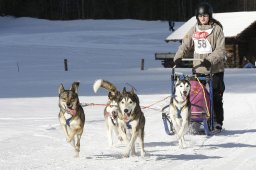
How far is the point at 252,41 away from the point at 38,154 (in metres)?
30.5

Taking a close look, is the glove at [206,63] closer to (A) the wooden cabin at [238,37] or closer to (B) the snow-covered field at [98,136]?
(B) the snow-covered field at [98,136]

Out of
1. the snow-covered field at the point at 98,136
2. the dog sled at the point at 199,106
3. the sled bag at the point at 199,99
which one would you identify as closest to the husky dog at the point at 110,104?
the snow-covered field at the point at 98,136

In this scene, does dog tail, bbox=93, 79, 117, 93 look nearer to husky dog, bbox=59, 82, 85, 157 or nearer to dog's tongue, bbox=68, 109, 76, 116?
husky dog, bbox=59, 82, 85, 157

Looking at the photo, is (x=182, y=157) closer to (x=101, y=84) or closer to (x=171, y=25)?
(x=101, y=84)

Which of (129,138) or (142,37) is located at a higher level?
(129,138)

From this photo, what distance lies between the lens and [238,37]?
3428cm

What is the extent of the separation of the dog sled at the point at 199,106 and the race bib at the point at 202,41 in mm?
381

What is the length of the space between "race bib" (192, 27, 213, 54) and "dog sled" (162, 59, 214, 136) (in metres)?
0.38

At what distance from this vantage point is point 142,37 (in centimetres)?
4912

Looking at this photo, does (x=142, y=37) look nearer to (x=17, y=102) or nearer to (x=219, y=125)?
(x=17, y=102)

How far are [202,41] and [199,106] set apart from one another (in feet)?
3.24

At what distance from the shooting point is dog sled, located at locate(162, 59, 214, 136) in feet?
28.6

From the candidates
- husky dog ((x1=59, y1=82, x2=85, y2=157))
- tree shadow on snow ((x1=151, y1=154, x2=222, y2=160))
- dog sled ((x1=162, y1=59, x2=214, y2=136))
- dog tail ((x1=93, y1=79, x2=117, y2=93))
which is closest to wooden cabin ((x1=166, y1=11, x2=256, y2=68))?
dog sled ((x1=162, y1=59, x2=214, y2=136))

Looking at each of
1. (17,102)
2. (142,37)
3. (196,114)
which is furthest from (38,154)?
(142,37)
